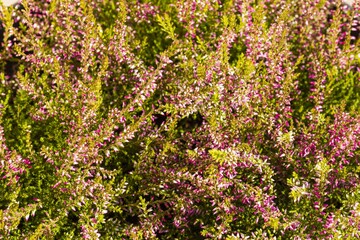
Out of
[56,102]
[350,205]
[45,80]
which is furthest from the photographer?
[45,80]

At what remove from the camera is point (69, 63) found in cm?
340

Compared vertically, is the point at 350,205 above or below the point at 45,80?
below

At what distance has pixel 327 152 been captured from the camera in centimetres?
280

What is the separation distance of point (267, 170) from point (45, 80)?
55.0 inches

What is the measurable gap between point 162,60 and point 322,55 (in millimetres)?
1080

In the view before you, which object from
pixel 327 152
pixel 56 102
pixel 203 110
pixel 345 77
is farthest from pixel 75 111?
pixel 345 77

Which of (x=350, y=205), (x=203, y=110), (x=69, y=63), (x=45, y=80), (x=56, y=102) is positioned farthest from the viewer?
(x=69, y=63)

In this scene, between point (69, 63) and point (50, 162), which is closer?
point (50, 162)

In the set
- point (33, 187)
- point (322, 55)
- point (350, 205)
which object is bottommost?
point (350, 205)

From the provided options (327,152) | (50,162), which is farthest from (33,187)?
(327,152)

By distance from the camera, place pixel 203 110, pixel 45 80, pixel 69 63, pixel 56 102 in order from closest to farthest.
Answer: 1. pixel 203 110
2. pixel 56 102
3. pixel 45 80
4. pixel 69 63

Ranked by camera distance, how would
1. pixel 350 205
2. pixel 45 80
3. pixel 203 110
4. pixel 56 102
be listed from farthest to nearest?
pixel 45 80
pixel 56 102
pixel 203 110
pixel 350 205

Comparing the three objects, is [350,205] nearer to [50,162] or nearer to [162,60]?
[162,60]

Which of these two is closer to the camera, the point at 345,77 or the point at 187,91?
the point at 187,91
